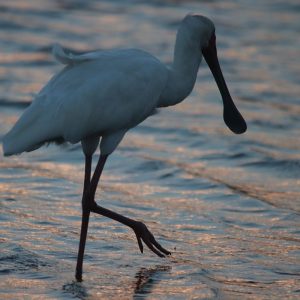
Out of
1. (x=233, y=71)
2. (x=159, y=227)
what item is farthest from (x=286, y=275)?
(x=233, y=71)

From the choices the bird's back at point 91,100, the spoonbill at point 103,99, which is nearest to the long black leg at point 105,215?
the spoonbill at point 103,99

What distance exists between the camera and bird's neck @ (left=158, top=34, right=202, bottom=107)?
9.49m

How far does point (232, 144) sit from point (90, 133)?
15.1ft

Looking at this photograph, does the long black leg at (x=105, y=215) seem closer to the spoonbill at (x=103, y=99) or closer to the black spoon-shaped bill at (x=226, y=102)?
the spoonbill at (x=103, y=99)

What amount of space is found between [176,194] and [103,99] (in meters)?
2.50

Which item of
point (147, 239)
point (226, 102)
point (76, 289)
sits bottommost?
point (76, 289)

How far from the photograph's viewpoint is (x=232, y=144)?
13.6 meters

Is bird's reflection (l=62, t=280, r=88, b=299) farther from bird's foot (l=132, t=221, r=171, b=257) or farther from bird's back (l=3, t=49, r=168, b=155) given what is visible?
bird's back (l=3, t=49, r=168, b=155)

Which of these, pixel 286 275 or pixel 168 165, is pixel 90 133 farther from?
pixel 168 165

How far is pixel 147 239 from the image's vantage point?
9.36 meters

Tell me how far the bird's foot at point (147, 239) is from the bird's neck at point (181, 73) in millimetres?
1058

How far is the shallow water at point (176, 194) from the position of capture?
29.1 ft

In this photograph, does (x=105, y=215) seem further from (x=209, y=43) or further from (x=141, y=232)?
(x=209, y=43)

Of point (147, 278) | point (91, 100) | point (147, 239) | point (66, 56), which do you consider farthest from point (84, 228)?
point (66, 56)
